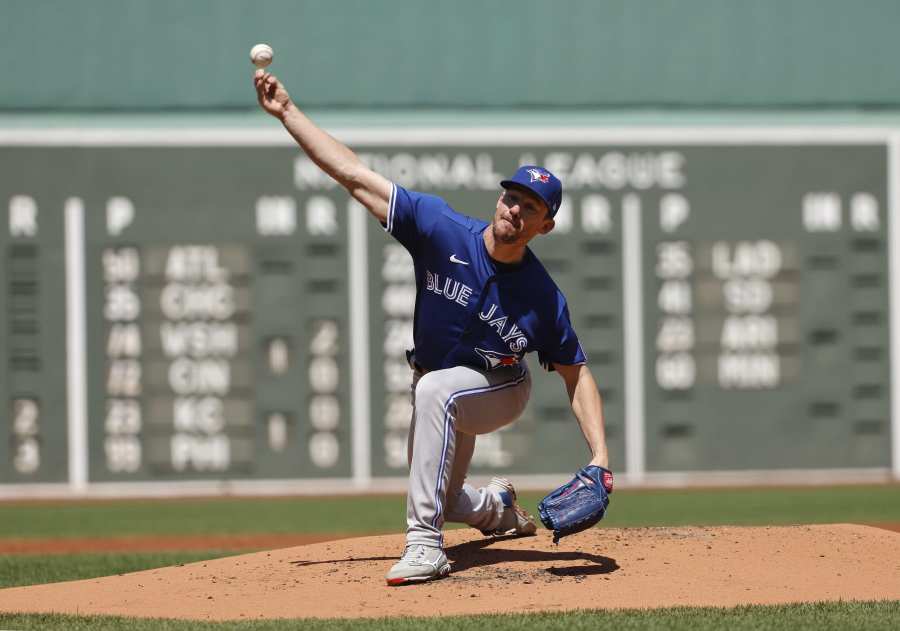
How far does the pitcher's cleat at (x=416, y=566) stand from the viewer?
17.4ft

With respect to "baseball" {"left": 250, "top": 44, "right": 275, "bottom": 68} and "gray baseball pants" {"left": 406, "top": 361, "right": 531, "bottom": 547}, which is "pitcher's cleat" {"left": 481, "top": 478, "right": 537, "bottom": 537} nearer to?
"gray baseball pants" {"left": 406, "top": 361, "right": 531, "bottom": 547}

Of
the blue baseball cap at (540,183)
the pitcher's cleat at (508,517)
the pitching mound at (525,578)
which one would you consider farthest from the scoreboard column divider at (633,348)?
the blue baseball cap at (540,183)

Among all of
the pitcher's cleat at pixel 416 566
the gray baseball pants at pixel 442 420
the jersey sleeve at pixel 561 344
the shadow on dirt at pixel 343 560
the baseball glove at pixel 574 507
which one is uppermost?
the jersey sleeve at pixel 561 344

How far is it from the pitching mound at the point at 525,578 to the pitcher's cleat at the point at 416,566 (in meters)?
0.04

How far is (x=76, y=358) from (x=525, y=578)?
7098 millimetres

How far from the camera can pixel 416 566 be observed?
531cm

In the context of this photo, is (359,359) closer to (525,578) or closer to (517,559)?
(517,559)

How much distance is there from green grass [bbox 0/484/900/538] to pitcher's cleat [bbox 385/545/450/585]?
400 cm

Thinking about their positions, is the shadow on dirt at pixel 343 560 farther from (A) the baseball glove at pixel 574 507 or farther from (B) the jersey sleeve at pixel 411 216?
(B) the jersey sleeve at pixel 411 216

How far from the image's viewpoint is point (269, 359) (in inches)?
455

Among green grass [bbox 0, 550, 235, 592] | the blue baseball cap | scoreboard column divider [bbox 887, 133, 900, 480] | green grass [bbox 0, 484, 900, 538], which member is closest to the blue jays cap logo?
the blue baseball cap

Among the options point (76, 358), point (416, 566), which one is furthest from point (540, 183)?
point (76, 358)

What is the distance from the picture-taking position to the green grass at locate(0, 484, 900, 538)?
983 cm

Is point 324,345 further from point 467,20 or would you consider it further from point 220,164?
point 467,20
